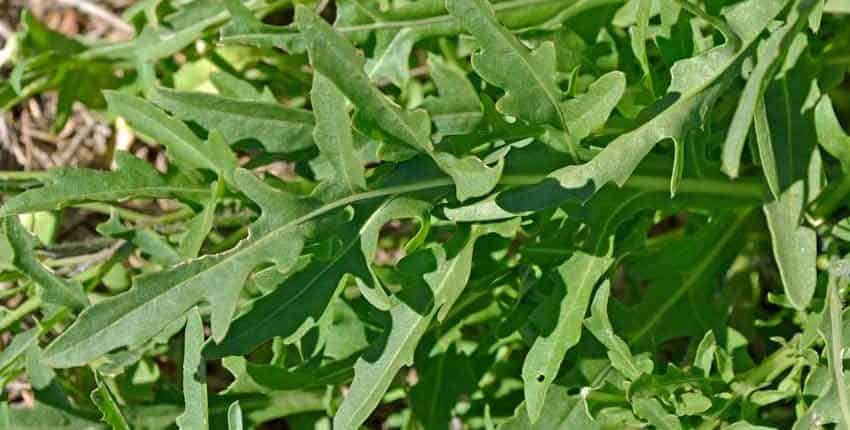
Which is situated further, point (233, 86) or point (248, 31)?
point (233, 86)

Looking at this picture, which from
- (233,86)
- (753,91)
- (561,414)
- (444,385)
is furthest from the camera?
(444,385)

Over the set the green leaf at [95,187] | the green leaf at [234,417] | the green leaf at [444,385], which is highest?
the green leaf at [95,187]

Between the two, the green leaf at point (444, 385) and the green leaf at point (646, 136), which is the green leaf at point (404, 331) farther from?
the green leaf at point (444, 385)

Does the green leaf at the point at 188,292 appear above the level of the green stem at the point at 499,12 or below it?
below

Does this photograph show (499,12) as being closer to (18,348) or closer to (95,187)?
(95,187)

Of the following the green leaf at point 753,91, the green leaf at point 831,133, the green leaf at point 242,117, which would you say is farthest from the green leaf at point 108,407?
the green leaf at point 831,133

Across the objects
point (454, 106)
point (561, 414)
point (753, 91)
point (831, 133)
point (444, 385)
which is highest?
point (753, 91)

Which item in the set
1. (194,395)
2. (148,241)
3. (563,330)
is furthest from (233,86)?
(563,330)
